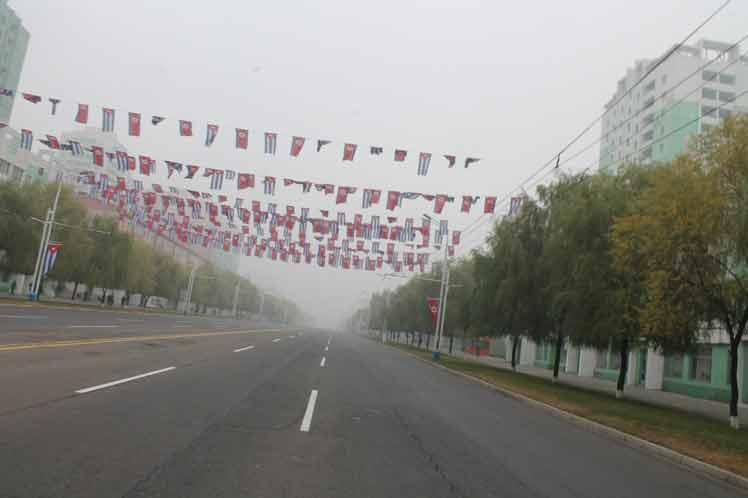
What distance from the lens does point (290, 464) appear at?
6.28 meters

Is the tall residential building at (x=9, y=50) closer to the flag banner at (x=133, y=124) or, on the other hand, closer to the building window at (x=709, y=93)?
the flag banner at (x=133, y=124)

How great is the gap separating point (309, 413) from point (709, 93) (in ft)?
276

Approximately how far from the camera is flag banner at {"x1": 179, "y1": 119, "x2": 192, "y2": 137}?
72.7ft

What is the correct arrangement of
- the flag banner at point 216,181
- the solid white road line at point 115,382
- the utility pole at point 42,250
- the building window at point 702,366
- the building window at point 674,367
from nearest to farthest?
1. the solid white road line at point 115,382
2. the flag banner at point 216,181
3. the building window at point 702,366
4. the building window at point 674,367
5. the utility pole at point 42,250

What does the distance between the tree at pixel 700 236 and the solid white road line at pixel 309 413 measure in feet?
36.3

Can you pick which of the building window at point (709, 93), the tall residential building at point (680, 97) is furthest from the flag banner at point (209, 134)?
the building window at point (709, 93)

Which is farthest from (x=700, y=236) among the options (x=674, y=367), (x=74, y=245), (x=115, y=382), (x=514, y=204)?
(x=74, y=245)

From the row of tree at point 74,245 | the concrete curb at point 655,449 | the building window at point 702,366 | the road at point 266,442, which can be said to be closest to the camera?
the road at point 266,442

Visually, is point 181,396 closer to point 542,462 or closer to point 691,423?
point 542,462

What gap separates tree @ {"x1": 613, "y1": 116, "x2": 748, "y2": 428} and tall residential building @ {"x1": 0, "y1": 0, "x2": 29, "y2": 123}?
329ft

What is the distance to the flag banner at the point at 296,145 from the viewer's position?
22.6 metres

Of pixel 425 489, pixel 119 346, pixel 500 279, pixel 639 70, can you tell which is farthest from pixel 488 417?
pixel 639 70

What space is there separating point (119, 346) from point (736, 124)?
19008 mm

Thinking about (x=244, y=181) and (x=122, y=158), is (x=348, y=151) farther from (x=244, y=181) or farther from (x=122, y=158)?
(x=122, y=158)
